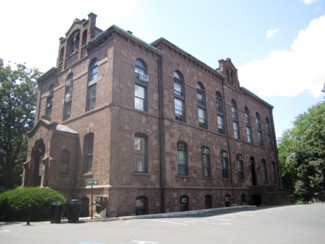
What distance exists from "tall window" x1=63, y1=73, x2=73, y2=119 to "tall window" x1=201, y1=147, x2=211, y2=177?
11070mm

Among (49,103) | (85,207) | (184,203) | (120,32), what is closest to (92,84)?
(120,32)

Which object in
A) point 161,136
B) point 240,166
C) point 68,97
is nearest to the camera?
point 161,136

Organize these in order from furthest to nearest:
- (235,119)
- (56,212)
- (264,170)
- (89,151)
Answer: (264,170) < (235,119) < (89,151) < (56,212)

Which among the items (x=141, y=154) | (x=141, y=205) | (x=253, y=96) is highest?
(x=253, y=96)

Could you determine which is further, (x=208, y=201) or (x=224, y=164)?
(x=224, y=164)

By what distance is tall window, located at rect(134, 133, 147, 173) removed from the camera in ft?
56.7

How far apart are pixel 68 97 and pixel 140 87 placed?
6090 millimetres

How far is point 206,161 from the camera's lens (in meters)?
22.7

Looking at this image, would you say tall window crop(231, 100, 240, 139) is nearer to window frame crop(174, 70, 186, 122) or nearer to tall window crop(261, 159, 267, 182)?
tall window crop(261, 159, 267, 182)

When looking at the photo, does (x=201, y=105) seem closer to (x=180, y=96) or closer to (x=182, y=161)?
(x=180, y=96)

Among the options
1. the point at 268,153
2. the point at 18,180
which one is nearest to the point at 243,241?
the point at 268,153

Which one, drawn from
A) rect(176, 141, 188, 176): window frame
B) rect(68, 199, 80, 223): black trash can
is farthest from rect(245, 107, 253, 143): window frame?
rect(68, 199, 80, 223): black trash can

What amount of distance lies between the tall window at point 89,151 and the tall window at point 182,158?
620 cm

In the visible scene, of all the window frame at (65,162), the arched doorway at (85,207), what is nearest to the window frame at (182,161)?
the arched doorway at (85,207)
